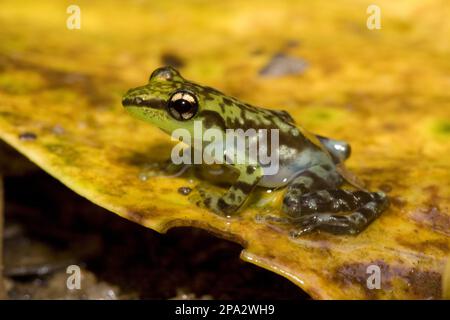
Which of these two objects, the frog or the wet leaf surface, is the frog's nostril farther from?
the wet leaf surface

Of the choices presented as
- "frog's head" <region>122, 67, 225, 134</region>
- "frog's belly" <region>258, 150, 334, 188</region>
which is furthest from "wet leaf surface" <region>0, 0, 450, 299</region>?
"frog's head" <region>122, 67, 225, 134</region>

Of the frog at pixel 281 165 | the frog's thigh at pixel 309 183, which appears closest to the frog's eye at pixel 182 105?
the frog at pixel 281 165

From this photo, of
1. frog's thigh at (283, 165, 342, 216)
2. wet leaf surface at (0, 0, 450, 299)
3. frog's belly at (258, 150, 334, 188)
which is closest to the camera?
wet leaf surface at (0, 0, 450, 299)

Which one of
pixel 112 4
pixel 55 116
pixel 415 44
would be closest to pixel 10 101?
pixel 55 116

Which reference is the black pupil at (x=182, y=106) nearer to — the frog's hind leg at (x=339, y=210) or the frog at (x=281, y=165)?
the frog at (x=281, y=165)

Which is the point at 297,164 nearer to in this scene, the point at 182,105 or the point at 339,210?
the point at 339,210

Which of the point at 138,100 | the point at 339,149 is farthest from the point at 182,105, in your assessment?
the point at 339,149
